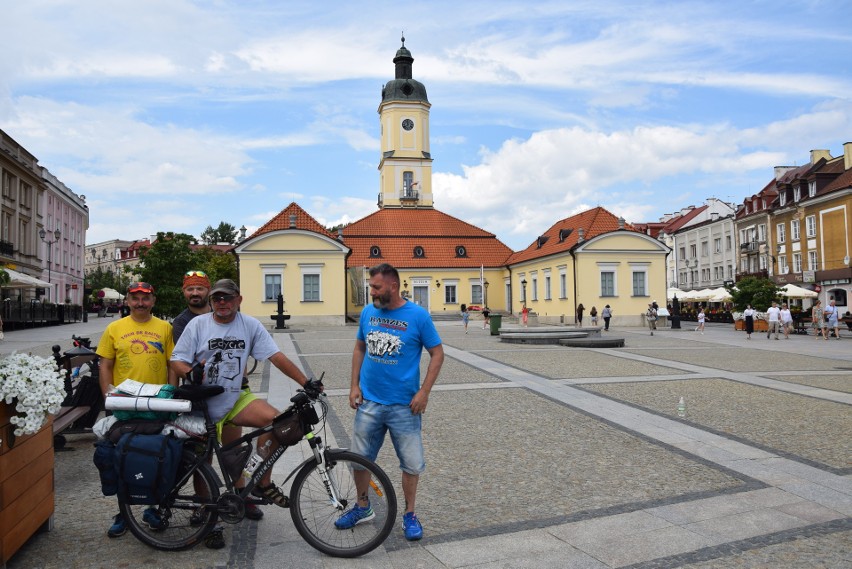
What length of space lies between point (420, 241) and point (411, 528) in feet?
149

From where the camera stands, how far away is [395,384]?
452 cm

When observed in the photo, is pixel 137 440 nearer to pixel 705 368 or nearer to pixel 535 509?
pixel 535 509

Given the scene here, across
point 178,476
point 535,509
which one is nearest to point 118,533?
point 178,476

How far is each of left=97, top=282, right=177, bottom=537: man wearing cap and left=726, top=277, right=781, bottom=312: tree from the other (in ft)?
118

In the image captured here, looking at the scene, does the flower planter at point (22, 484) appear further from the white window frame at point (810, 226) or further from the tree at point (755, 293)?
the white window frame at point (810, 226)

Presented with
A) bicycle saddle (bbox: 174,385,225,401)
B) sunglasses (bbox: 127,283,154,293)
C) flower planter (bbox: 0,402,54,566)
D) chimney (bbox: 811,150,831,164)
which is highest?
chimney (bbox: 811,150,831,164)

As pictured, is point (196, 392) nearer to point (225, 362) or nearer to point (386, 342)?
point (225, 362)

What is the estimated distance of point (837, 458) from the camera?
660 centimetres

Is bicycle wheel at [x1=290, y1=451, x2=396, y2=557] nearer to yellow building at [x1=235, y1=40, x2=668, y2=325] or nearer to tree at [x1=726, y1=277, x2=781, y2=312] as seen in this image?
tree at [x1=726, y1=277, x2=781, y2=312]

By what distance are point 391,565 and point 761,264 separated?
58523 millimetres

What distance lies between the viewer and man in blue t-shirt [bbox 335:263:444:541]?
451cm

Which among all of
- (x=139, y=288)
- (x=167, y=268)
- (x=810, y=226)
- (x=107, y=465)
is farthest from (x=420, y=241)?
(x=107, y=465)

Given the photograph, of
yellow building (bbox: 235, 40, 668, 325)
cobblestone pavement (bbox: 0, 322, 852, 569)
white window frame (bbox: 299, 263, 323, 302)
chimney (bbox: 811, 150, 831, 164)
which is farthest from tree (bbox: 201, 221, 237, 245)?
cobblestone pavement (bbox: 0, 322, 852, 569)

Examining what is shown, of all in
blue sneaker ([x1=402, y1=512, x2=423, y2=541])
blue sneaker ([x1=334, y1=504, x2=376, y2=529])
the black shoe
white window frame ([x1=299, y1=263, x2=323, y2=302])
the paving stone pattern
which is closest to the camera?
blue sneaker ([x1=334, y1=504, x2=376, y2=529])
